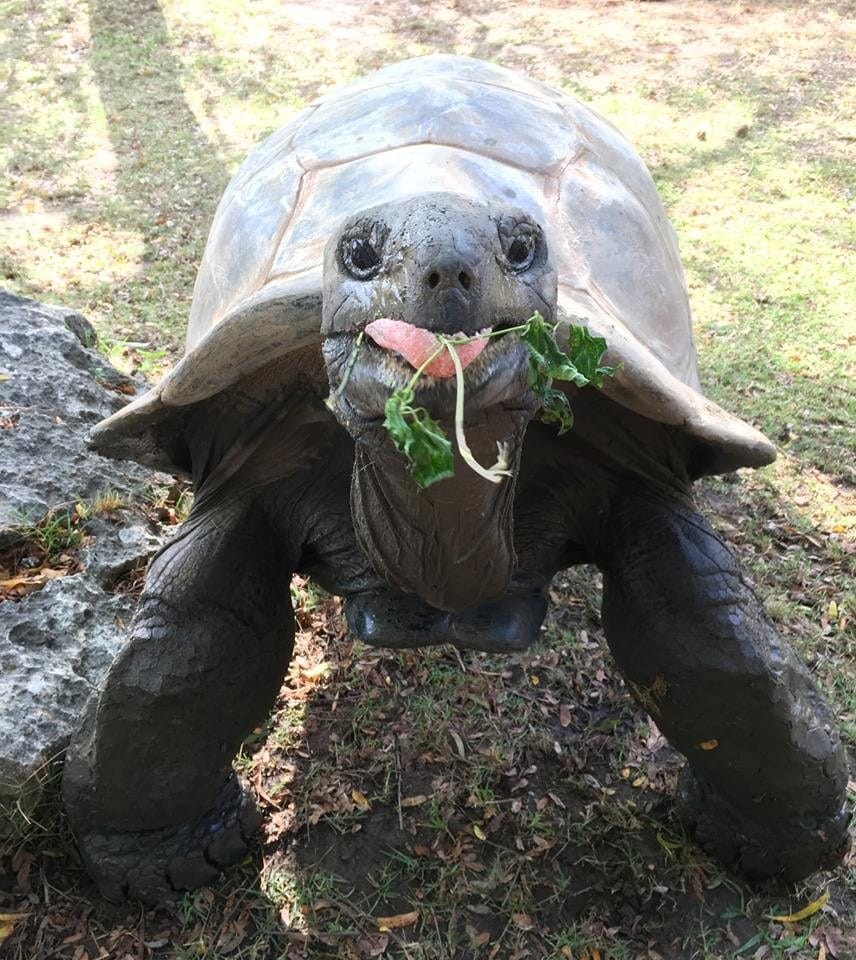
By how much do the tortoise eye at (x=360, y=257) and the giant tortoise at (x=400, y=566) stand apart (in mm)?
469

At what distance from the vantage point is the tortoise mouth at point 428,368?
1.14 m

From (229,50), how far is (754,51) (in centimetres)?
460

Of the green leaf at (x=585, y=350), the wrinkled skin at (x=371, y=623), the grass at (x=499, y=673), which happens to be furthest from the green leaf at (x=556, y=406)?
the grass at (x=499, y=673)

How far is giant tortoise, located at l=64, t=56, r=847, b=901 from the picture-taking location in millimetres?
1959

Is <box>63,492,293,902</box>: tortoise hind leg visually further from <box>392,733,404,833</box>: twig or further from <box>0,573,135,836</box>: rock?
<box>392,733,404,833</box>: twig

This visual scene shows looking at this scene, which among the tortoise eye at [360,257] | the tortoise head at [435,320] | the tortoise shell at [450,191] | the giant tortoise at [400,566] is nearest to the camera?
the tortoise head at [435,320]

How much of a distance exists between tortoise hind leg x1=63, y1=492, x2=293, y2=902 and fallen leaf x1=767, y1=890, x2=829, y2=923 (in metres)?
1.34

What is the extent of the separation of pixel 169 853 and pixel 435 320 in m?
1.76

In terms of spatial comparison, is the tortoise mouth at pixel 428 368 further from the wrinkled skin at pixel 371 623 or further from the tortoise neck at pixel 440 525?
the wrinkled skin at pixel 371 623

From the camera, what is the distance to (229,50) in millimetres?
8609

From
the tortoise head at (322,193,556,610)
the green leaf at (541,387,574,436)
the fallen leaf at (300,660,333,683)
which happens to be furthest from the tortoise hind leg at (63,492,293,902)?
the green leaf at (541,387,574,436)

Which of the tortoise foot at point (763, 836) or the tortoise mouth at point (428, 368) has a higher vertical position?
the tortoise mouth at point (428, 368)

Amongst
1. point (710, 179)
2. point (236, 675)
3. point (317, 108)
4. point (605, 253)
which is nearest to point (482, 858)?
point (236, 675)

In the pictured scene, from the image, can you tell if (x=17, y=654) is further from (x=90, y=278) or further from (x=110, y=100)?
(x=110, y=100)
